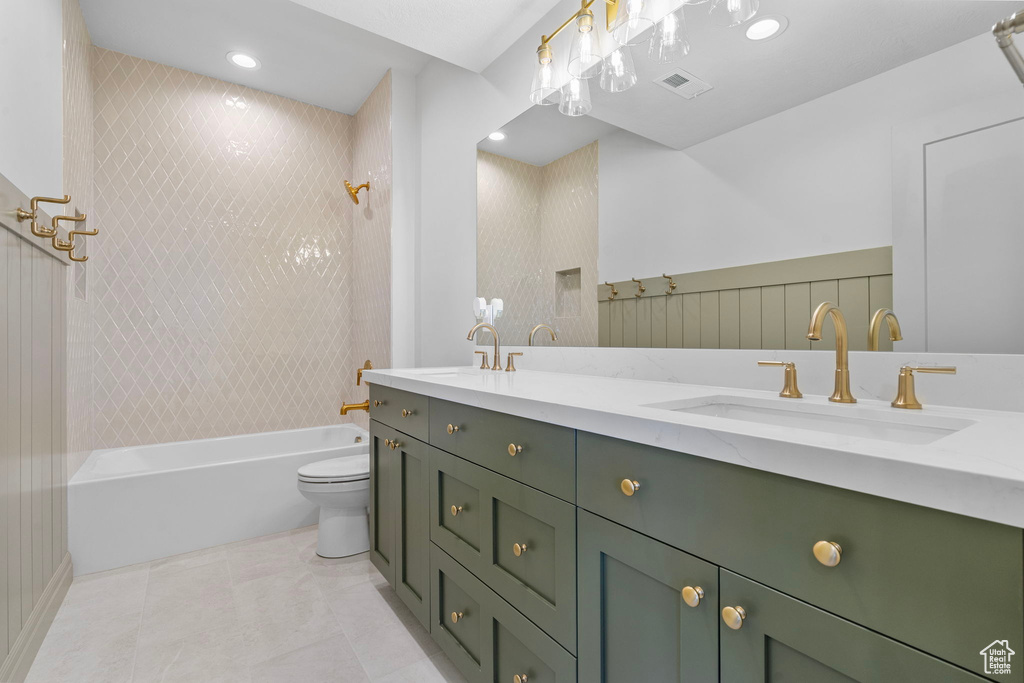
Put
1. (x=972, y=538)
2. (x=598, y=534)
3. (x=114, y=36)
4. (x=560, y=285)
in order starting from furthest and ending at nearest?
(x=114, y=36)
(x=560, y=285)
(x=598, y=534)
(x=972, y=538)

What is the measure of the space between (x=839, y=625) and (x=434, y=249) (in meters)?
2.48

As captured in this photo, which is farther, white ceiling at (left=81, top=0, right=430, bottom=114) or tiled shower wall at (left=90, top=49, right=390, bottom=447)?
tiled shower wall at (left=90, top=49, right=390, bottom=447)

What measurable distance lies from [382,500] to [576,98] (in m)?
1.67

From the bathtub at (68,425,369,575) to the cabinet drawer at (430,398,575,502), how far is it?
1.63m

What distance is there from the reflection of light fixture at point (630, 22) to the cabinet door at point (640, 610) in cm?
138

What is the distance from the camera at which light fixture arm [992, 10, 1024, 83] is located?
0.80 meters

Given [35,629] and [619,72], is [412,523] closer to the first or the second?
[35,629]

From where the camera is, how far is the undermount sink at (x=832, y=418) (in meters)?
0.85

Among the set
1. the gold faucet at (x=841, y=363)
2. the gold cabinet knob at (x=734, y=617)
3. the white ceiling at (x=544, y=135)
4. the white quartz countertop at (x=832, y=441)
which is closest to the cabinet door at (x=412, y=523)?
the white quartz countertop at (x=832, y=441)

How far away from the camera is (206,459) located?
2.95 meters

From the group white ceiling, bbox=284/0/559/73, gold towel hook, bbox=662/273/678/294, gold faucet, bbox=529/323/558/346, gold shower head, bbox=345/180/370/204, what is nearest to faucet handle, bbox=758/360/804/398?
gold towel hook, bbox=662/273/678/294

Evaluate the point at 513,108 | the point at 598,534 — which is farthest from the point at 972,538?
the point at 513,108

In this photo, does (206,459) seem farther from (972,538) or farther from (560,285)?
(972,538)

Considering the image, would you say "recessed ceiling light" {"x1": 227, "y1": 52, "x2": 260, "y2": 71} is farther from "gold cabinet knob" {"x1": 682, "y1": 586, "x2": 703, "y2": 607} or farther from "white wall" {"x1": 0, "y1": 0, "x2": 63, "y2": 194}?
"gold cabinet knob" {"x1": 682, "y1": 586, "x2": 703, "y2": 607}
